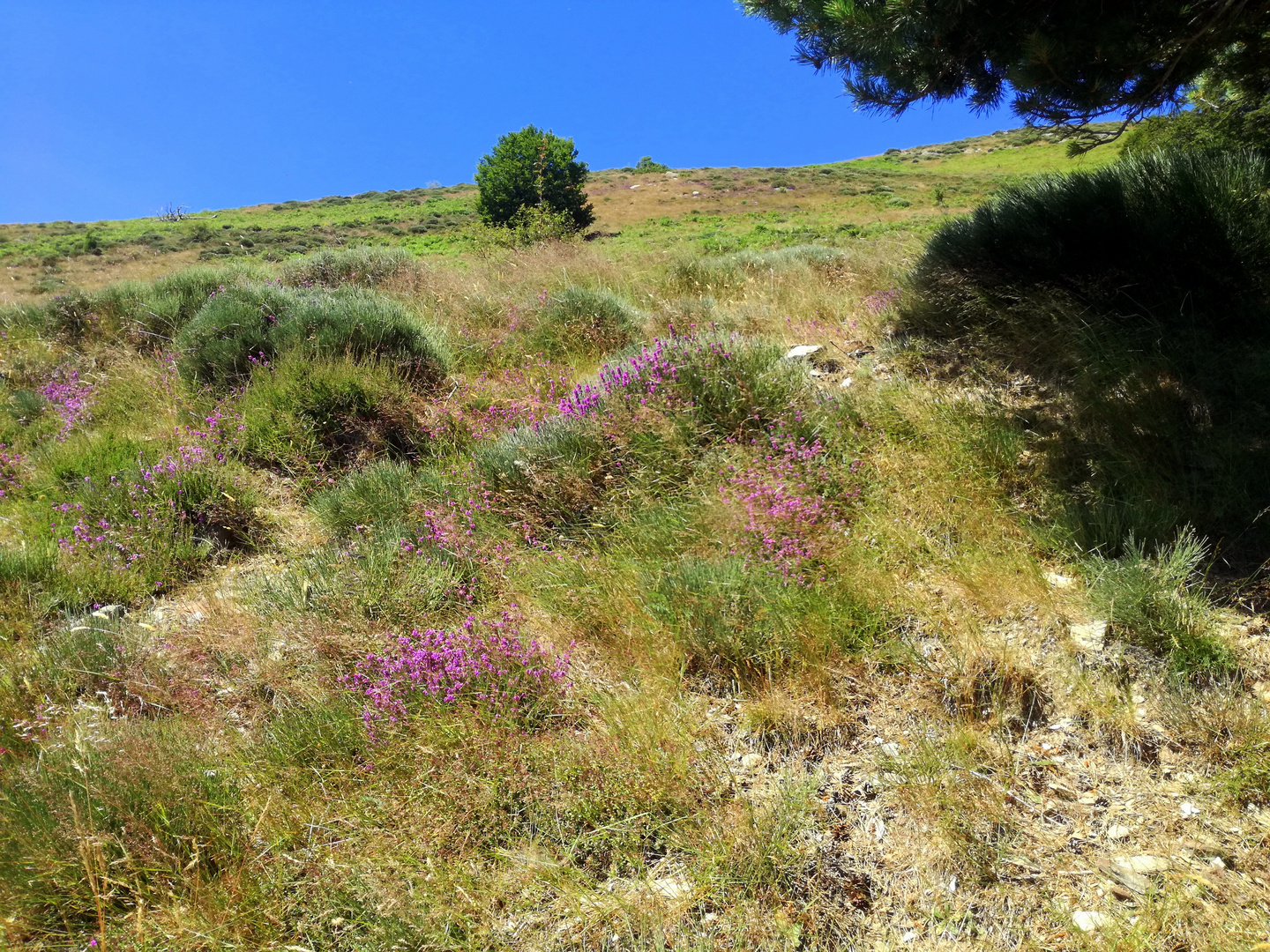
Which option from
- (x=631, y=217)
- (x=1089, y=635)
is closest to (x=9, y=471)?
(x=1089, y=635)

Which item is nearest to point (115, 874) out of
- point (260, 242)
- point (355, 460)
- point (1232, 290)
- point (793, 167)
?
point (355, 460)

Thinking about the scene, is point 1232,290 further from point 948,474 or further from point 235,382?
point 235,382

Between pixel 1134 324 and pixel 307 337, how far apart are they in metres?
6.95

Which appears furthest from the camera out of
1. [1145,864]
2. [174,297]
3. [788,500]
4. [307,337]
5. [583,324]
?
[174,297]

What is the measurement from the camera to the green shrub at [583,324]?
6.70m

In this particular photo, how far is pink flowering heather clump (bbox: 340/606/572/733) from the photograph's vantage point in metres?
2.79

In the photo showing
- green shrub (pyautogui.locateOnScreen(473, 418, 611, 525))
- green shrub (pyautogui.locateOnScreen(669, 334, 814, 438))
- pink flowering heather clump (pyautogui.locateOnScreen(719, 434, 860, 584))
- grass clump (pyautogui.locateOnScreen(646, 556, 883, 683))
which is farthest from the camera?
Result: green shrub (pyautogui.locateOnScreen(669, 334, 814, 438))

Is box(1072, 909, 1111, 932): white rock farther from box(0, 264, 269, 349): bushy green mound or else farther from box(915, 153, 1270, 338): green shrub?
box(0, 264, 269, 349): bushy green mound

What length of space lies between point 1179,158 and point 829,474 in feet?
15.7

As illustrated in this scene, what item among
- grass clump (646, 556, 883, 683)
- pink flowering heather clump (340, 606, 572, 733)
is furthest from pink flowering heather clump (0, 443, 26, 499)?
grass clump (646, 556, 883, 683)

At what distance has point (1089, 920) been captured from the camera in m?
1.95

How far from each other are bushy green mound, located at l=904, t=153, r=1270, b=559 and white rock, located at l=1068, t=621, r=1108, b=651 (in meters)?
0.51

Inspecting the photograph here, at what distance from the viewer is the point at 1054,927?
1.96m

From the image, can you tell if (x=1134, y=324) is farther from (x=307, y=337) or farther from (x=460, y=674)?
(x=307, y=337)
